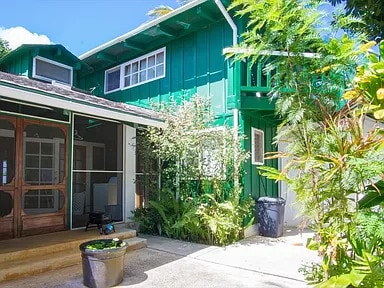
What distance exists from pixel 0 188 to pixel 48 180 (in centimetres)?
97

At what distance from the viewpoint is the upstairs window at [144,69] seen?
1025 centimetres

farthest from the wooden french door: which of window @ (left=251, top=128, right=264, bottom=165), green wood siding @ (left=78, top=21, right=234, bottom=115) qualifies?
window @ (left=251, top=128, right=264, bottom=165)

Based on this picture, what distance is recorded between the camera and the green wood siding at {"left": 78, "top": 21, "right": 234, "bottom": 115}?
28.1ft

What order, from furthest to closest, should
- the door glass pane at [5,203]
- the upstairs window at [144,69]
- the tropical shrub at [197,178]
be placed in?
1. the upstairs window at [144,69]
2. the tropical shrub at [197,178]
3. the door glass pane at [5,203]

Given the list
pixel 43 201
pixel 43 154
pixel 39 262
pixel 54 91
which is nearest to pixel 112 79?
pixel 43 154

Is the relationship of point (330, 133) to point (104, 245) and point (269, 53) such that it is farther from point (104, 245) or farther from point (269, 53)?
point (104, 245)

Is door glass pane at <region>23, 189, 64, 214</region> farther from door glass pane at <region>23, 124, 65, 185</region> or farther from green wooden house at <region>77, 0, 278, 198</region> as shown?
green wooden house at <region>77, 0, 278, 198</region>

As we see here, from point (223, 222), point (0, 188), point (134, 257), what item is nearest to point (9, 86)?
point (0, 188)

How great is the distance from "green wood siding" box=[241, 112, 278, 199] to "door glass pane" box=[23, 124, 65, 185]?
4.46 meters

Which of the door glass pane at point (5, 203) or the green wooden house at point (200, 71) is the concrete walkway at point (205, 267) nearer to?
the door glass pane at point (5, 203)

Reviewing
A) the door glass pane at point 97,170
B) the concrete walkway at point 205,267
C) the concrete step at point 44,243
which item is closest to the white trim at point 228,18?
the door glass pane at point 97,170

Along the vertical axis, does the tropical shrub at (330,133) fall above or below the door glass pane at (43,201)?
above

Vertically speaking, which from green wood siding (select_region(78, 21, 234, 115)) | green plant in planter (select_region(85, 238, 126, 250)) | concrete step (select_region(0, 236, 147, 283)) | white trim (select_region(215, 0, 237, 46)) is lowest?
concrete step (select_region(0, 236, 147, 283))

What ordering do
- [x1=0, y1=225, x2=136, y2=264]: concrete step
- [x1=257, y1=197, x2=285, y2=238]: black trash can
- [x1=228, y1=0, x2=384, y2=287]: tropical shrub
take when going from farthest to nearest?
[x1=257, y1=197, x2=285, y2=238]: black trash can, [x1=0, y1=225, x2=136, y2=264]: concrete step, [x1=228, y1=0, x2=384, y2=287]: tropical shrub
